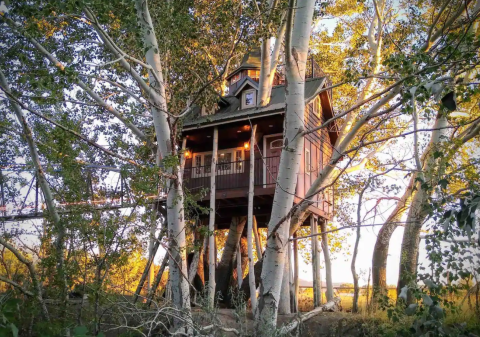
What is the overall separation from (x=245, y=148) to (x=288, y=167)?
8.51m

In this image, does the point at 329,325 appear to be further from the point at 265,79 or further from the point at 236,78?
the point at 236,78

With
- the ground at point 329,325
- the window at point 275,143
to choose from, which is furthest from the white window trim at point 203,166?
the ground at point 329,325

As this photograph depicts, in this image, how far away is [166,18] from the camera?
10.4 meters

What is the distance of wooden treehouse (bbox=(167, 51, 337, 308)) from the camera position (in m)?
14.4

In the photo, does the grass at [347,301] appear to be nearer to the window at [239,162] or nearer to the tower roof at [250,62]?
the window at [239,162]

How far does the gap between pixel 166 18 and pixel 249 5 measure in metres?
1.85

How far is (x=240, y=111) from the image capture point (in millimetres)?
15312

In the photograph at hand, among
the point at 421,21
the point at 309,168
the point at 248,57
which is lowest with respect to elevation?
the point at 309,168

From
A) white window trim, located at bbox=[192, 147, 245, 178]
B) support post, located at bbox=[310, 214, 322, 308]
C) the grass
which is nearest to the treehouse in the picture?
white window trim, located at bbox=[192, 147, 245, 178]

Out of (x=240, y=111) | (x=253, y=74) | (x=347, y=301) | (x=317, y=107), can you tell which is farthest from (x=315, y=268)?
(x=253, y=74)

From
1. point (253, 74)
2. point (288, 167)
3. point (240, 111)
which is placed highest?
point (253, 74)

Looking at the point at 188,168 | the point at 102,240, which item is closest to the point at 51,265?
the point at 102,240

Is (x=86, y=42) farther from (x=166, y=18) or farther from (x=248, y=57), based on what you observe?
(x=248, y=57)

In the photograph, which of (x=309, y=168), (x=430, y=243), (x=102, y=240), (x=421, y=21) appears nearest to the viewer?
(x=102, y=240)
